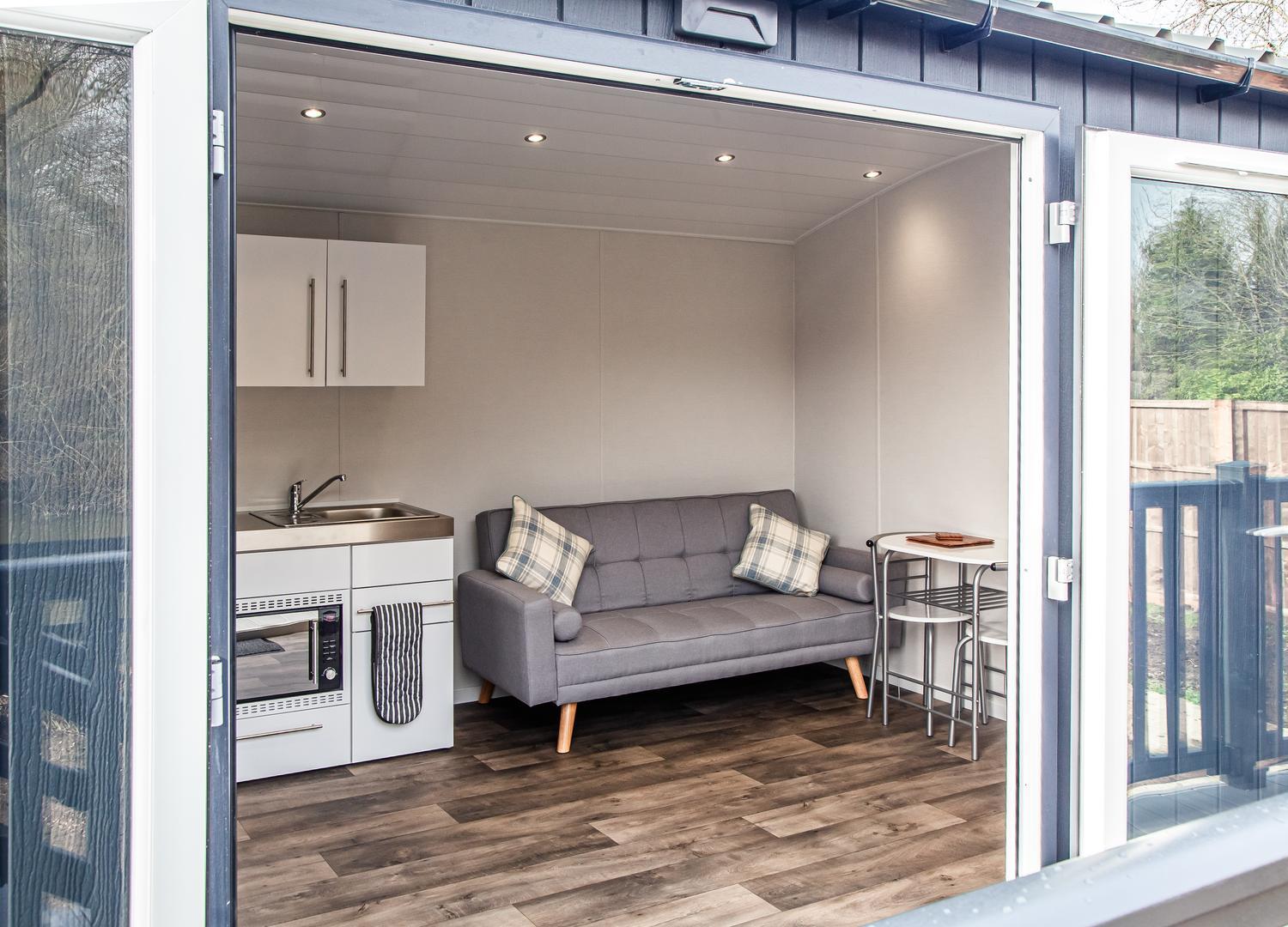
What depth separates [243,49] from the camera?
9.98 feet

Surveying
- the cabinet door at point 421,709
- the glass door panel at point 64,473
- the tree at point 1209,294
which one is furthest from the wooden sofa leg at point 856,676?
the glass door panel at point 64,473

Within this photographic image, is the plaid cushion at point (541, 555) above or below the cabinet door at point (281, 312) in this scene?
below

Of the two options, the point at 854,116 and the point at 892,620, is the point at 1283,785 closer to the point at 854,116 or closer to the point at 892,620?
the point at 854,116

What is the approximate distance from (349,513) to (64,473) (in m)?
3.16

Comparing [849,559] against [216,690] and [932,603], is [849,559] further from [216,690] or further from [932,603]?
[216,690]

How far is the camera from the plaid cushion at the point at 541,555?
181 inches

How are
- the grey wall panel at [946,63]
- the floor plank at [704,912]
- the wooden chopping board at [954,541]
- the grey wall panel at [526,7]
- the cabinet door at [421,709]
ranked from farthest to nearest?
the wooden chopping board at [954,541]
the cabinet door at [421,709]
the floor plank at [704,912]
the grey wall panel at [946,63]
the grey wall panel at [526,7]

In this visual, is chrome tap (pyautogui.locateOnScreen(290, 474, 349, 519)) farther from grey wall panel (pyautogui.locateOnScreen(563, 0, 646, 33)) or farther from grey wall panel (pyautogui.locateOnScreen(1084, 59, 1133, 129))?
grey wall panel (pyautogui.locateOnScreen(1084, 59, 1133, 129))

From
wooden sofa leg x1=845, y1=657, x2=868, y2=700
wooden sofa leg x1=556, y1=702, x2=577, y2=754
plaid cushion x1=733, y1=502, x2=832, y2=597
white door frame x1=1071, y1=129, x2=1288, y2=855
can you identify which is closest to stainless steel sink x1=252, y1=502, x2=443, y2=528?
wooden sofa leg x1=556, y1=702, x2=577, y2=754

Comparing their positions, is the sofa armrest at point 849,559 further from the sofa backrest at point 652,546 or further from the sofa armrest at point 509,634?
the sofa armrest at point 509,634

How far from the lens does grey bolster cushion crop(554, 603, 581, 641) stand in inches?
167

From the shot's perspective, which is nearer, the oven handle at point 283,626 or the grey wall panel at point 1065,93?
the grey wall panel at point 1065,93

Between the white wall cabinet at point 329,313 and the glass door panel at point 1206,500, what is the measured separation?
295cm

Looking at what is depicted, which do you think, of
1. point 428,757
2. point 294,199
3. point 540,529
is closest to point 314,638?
point 428,757
